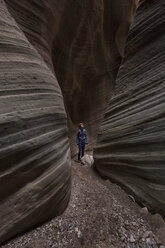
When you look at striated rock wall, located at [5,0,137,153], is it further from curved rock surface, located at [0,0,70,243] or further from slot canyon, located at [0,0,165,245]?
curved rock surface, located at [0,0,70,243]

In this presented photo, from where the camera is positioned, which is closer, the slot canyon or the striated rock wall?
the slot canyon

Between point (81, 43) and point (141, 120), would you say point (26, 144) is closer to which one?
point (141, 120)

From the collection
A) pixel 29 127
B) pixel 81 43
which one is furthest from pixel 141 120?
pixel 81 43

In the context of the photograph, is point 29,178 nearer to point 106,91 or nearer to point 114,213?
point 114,213

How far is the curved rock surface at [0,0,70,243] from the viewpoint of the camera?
43.3 inches

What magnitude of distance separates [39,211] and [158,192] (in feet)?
4.53

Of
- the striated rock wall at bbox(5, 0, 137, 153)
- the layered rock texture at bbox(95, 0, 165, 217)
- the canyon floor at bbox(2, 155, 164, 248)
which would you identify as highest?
the striated rock wall at bbox(5, 0, 137, 153)

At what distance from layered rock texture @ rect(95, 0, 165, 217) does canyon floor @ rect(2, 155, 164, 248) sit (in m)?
0.23

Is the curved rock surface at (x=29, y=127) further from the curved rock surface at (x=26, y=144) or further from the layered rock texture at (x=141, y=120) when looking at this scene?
the layered rock texture at (x=141, y=120)

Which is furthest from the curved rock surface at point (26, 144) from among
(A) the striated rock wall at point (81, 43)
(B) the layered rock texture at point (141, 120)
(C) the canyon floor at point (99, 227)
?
(A) the striated rock wall at point (81, 43)

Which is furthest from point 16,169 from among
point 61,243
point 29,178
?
point 61,243

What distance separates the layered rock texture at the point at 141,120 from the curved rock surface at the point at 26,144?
0.95m

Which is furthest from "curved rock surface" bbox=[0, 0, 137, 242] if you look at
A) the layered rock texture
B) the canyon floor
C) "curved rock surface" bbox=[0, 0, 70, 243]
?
the layered rock texture

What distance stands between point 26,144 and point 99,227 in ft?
3.81
